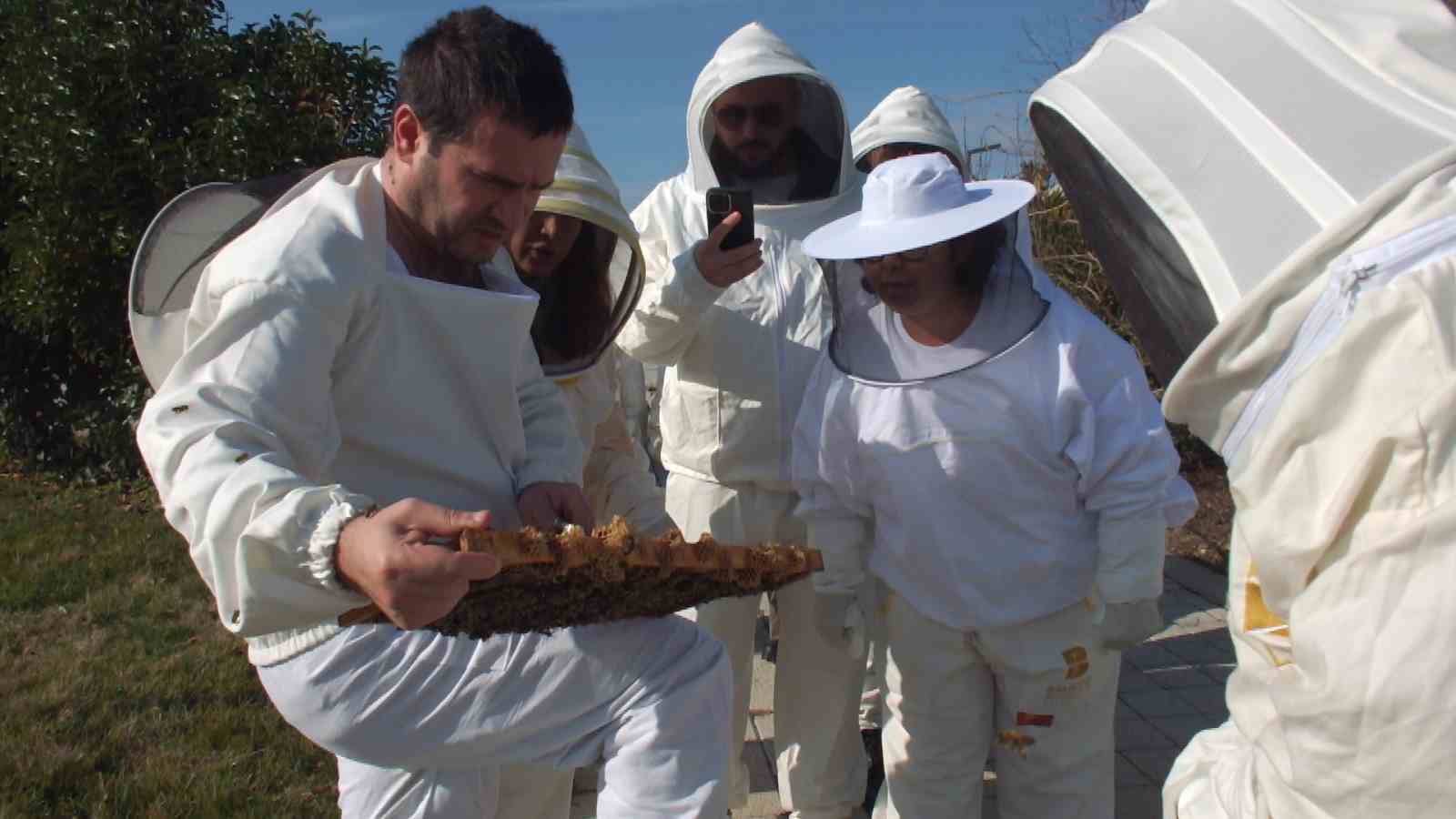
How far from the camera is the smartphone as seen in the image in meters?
2.89

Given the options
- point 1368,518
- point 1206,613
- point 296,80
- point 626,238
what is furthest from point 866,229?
point 296,80

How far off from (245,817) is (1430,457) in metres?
3.12

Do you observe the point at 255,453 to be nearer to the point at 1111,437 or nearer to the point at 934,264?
the point at 934,264

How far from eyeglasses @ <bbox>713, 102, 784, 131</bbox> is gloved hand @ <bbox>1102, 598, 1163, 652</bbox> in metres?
1.67

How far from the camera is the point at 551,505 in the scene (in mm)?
2090

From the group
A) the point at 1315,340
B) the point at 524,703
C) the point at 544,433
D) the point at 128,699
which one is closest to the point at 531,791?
the point at 524,703

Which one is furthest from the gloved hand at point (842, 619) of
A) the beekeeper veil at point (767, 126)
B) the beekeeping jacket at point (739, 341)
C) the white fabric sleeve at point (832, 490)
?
the beekeeper veil at point (767, 126)

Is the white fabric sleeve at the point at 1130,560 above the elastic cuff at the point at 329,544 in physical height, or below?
below

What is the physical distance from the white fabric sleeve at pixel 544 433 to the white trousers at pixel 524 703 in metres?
0.36

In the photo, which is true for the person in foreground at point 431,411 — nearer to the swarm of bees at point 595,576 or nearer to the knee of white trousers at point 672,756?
the knee of white trousers at point 672,756

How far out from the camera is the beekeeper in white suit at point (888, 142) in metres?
3.79

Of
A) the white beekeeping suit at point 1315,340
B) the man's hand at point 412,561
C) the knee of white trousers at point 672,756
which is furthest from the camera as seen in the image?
the knee of white trousers at point 672,756

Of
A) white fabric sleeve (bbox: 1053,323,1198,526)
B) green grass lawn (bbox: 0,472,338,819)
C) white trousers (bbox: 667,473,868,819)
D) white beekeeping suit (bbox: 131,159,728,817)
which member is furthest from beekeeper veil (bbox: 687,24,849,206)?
green grass lawn (bbox: 0,472,338,819)

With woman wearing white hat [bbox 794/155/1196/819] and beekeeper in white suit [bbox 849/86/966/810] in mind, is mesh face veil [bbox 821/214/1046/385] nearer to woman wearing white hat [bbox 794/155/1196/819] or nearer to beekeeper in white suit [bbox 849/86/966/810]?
woman wearing white hat [bbox 794/155/1196/819]
